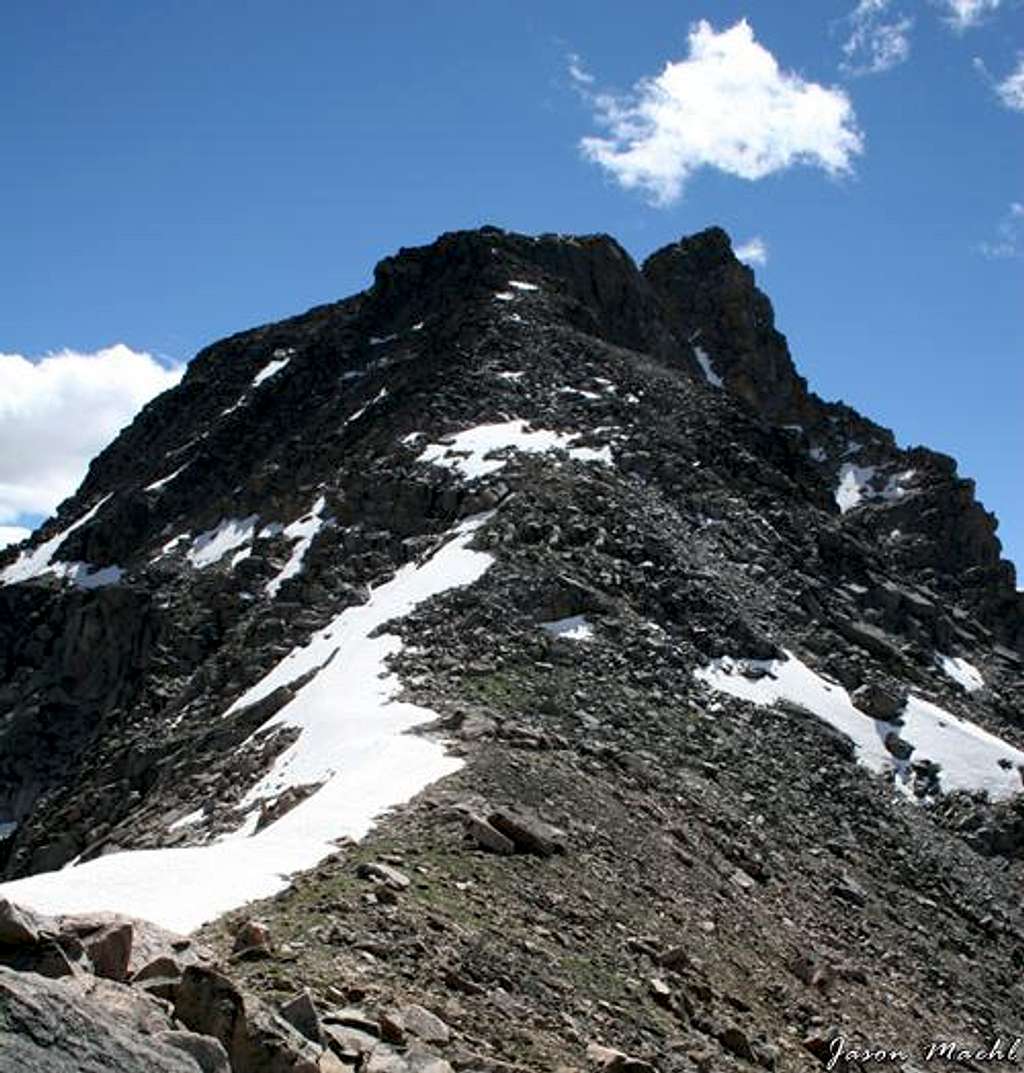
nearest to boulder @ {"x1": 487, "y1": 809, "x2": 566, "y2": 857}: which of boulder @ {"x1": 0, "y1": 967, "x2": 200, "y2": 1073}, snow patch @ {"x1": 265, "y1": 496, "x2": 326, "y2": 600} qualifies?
boulder @ {"x1": 0, "y1": 967, "x2": 200, "y2": 1073}

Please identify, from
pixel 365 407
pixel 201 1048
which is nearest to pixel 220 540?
pixel 365 407

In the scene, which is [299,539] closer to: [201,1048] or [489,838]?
[489,838]

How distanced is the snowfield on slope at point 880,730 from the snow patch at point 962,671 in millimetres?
8905

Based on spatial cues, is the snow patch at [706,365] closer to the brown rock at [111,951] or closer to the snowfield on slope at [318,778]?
the snowfield on slope at [318,778]

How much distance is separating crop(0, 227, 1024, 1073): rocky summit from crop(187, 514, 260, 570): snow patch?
436mm

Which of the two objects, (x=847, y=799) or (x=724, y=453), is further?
(x=724, y=453)

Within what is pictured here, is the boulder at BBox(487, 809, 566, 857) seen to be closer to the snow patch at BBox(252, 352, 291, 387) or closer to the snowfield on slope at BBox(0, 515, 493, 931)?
the snowfield on slope at BBox(0, 515, 493, 931)

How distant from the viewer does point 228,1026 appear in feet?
30.2

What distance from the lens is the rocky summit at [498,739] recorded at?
42.1 ft

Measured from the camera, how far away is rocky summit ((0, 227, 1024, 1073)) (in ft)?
42.1

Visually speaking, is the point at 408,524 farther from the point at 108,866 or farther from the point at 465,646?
the point at 108,866

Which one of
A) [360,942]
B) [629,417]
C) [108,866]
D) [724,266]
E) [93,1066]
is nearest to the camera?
[93,1066]

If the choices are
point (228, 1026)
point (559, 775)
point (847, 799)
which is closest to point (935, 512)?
point (847, 799)

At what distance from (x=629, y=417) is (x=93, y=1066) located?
47710 millimetres
